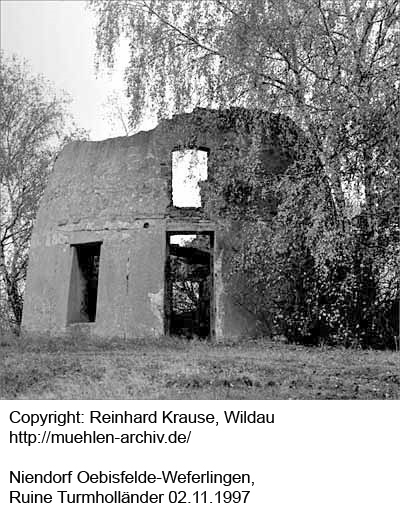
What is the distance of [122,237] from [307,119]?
4552 mm

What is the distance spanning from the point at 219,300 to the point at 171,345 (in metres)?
1.68

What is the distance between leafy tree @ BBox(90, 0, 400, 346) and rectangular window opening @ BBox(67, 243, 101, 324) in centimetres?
313

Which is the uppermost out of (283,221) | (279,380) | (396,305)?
(283,221)

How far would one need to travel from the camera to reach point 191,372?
8602 millimetres

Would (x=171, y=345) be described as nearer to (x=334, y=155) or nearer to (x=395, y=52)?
(x=334, y=155)

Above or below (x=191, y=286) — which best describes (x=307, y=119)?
above

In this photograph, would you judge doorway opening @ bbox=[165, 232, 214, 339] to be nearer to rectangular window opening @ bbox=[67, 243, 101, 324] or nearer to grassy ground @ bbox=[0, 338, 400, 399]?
rectangular window opening @ bbox=[67, 243, 101, 324]

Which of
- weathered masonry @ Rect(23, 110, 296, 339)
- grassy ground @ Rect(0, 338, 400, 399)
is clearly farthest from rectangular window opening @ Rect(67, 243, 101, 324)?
grassy ground @ Rect(0, 338, 400, 399)

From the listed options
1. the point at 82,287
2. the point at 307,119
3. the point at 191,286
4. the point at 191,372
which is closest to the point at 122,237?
the point at 82,287

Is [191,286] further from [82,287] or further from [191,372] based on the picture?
[191,372]

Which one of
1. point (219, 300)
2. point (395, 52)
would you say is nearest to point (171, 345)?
point (219, 300)

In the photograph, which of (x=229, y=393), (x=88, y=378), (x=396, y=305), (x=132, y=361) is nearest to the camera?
(x=229, y=393)

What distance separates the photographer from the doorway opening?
1775cm

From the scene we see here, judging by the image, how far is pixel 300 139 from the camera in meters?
12.8
